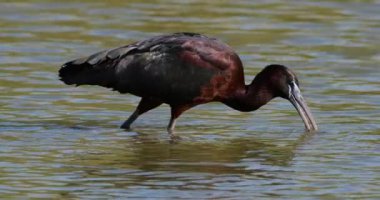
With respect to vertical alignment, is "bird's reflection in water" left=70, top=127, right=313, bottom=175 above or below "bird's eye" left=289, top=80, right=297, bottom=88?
below

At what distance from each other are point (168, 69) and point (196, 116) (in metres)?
1.26

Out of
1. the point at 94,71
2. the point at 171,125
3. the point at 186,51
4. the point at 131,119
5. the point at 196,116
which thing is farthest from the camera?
the point at 196,116

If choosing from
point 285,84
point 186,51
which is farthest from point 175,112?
point 285,84

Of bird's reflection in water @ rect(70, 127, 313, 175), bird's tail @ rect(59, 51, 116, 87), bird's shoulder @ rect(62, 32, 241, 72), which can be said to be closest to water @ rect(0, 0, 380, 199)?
bird's reflection in water @ rect(70, 127, 313, 175)

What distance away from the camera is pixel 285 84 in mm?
13383

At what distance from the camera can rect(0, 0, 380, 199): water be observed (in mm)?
10867

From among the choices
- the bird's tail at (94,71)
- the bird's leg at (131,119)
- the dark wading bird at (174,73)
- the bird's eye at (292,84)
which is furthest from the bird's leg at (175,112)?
the bird's eye at (292,84)

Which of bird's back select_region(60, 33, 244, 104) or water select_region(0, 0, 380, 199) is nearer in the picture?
water select_region(0, 0, 380, 199)

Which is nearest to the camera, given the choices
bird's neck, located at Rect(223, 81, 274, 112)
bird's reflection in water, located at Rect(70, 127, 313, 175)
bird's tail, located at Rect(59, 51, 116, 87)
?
bird's reflection in water, located at Rect(70, 127, 313, 175)

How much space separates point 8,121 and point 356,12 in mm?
7127

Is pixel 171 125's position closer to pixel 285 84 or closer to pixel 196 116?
pixel 196 116

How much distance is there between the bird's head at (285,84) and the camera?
13.3 metres

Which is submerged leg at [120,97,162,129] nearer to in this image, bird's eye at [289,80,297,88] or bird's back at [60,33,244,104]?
bird's back at [60,33,244,104]

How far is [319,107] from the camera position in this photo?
568 inches
